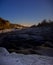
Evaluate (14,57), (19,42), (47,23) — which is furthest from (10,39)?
(14,57)

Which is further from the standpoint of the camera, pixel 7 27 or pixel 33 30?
pixel 7 27

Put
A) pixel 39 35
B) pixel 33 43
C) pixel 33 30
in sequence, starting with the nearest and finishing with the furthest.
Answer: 1. pixel 33 43
2. pixel 39 35
3. pixel 33 30

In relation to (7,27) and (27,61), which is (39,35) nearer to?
(7,27)

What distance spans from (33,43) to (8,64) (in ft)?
7.00

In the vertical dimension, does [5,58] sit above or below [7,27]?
below

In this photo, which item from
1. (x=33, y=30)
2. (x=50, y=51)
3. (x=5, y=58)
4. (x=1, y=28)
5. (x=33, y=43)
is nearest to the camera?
(x=5, y=58)

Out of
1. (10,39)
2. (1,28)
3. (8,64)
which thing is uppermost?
(1,28)

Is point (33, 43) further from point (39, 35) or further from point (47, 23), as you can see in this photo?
point (47, 23)

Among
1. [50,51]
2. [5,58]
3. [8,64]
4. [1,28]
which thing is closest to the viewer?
[8,64]

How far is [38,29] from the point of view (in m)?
4.99

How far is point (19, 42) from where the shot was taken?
→ 14.2 feet

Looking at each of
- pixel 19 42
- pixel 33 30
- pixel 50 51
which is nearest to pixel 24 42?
pixel 19 42

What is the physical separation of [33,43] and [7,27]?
7.18 ft

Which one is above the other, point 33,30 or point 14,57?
point 33,30
